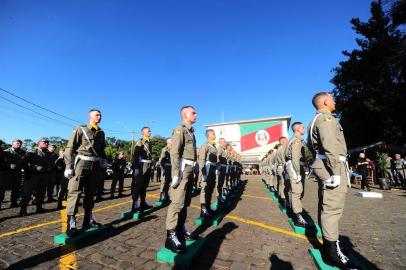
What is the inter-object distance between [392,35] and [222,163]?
32.4 metres

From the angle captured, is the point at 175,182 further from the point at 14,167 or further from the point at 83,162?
the point at 14,167

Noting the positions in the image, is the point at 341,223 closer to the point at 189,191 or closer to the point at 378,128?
the point at 189,191

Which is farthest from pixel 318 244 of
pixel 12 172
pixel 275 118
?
pixel 275 118

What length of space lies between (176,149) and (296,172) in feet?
10.9

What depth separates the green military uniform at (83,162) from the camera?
4758mm

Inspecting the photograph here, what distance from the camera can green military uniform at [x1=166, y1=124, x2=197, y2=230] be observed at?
161 inches

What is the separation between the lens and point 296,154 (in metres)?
6.19

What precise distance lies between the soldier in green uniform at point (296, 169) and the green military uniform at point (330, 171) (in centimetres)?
220

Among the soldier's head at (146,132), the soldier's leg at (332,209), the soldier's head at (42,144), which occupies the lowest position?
the soldier's leg at (332,209)

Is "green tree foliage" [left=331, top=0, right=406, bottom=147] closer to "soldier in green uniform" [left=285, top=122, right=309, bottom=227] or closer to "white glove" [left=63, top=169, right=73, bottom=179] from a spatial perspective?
"soldier in green uniform" [left=285, top=122, right=309, bottom=227]

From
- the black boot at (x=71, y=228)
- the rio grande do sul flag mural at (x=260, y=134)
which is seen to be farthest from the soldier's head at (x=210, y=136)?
the rio grande do sul flag mural at (x=260, y=134)

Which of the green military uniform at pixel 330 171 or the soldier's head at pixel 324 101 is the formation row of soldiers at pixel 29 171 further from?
the soldier's head at pixel 324 101

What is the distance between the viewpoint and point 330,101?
4.13 metres

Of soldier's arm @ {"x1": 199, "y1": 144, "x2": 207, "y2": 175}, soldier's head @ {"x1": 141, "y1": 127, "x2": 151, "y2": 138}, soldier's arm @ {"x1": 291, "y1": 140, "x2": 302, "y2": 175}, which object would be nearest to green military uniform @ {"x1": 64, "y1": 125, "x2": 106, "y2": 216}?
soldier's head @ {"x1": 141, "y1": 127, "x2": 151, "y2": 138}
